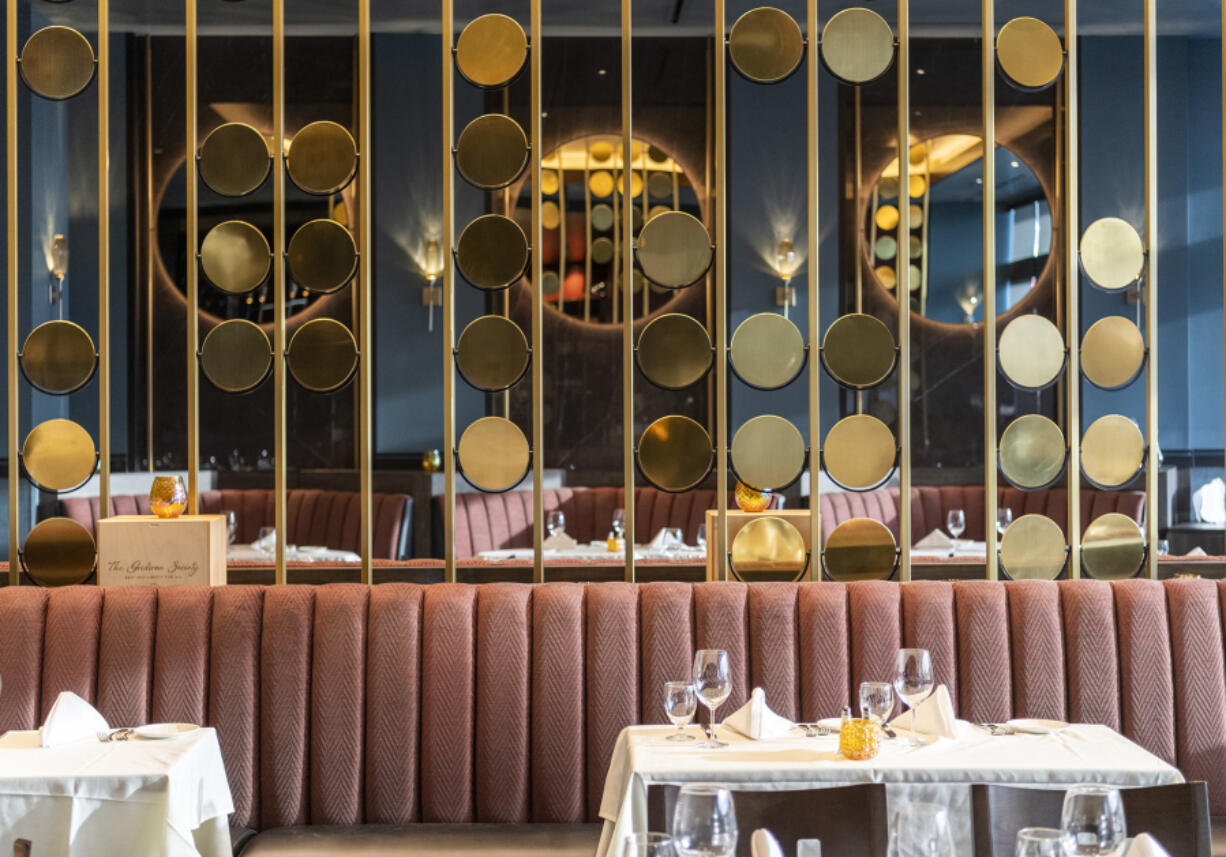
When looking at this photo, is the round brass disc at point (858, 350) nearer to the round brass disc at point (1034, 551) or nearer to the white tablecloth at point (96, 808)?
the round brass disc at point (1034, 551)

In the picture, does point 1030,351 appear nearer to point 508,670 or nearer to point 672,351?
point 672,351

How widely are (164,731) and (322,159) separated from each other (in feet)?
4.96

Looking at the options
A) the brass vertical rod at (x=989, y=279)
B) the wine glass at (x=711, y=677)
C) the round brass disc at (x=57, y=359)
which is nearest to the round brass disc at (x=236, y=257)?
the round brass disc at (x=57, y=359)

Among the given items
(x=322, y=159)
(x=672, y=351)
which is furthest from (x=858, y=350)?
(x=322, y=159)

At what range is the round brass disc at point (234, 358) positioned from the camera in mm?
3068

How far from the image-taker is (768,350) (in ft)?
10.0

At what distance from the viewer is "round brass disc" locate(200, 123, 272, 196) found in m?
3.08

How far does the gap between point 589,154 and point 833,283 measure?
71.0 inches

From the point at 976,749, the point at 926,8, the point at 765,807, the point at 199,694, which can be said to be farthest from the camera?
the point at 926,8

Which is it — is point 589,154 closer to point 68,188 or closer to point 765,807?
point 68,188

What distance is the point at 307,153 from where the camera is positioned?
3.08 meters

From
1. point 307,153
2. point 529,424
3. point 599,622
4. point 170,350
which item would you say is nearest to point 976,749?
point 599,622

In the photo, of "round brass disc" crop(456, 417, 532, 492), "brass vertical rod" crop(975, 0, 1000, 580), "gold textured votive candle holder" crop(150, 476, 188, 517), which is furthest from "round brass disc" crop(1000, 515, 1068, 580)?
"gold textured votive candle holder" crop(150, 476, 188, 517)

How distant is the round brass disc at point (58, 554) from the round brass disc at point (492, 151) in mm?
1381
